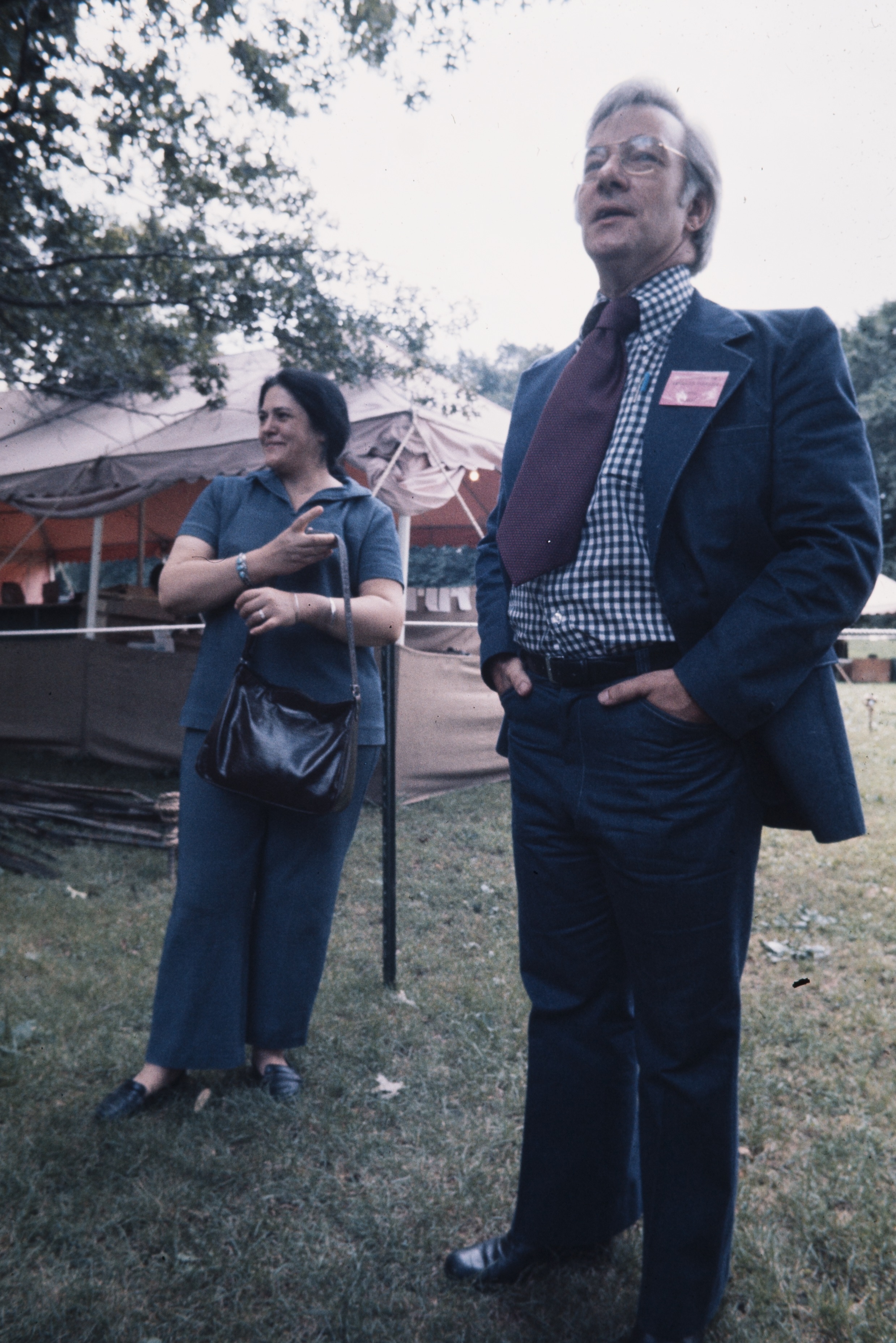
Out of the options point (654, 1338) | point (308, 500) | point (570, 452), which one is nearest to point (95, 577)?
point (308, 500)

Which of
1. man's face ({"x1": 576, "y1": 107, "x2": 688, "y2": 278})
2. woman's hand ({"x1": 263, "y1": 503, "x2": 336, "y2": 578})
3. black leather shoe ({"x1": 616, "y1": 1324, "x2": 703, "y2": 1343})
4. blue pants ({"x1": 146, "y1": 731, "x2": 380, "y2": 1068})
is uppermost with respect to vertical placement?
man's face ({"x1": 576, "y1": 107, "x2": 688, "y2": 278})

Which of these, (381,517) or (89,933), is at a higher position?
(381,517)

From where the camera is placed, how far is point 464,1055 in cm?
289

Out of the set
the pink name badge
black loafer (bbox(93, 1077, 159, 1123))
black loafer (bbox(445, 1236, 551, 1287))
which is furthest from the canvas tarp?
the pink name badge

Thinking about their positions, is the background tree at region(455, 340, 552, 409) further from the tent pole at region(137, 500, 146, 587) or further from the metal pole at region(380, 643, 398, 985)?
the metal pole at region(380, 643, 398, 985)

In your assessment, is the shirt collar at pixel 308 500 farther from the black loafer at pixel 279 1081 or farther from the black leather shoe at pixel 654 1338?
the black leather shoe at pixel 654 1338

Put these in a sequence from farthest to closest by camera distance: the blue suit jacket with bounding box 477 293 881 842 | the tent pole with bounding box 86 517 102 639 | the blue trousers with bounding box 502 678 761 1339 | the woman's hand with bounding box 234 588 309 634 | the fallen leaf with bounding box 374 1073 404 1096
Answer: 1. the tent pole with bounding box 86 517 102 639
2. the fallen leaf with bounding box 374 1073 404 1096
3. the woman's hand with bounding box 234 588 309 634
4. the blue trousers with bounding box 502 678 761 1339
5. the blue suit jacket with bounding box 477 293 881 842

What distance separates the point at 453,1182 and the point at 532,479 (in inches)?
66.5

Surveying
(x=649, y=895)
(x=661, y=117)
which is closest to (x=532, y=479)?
(x=661, y=117)

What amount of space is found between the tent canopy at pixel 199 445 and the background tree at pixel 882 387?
2563 cm

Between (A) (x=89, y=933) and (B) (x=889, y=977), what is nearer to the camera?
(B) (x=889, y=977)

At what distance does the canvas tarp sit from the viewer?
7.07 meters

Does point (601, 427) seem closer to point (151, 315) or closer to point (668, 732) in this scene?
point (668, 732)

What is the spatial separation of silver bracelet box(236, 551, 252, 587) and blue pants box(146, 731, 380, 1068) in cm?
45
